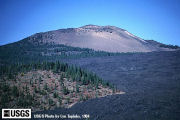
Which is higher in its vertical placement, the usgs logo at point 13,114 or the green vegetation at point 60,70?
the green vegetation at point 60,70

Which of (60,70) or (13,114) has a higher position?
(60,70)

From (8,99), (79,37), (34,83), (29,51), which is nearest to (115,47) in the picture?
(79,37)

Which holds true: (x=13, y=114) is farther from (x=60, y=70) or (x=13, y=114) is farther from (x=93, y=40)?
(x=93, y=40)

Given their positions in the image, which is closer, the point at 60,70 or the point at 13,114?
the point at 13,114

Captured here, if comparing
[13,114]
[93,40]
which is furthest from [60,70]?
[93,40]

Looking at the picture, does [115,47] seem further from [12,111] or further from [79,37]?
[12,111]

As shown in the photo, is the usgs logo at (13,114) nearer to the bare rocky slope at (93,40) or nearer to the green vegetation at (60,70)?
the green vegetation at (60,70)

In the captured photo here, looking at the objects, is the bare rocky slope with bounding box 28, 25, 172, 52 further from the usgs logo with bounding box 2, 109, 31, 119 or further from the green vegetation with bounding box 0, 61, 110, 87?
the usgs logo with bounding box 2, 109, 31, 119

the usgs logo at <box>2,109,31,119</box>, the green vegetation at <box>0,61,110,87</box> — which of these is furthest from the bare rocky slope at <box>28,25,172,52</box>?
the usgs logo at <box>2,109,31,119</box>

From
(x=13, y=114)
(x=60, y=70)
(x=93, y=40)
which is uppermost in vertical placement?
(x=93, y=40)

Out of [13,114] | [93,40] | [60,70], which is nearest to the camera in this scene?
[13,114]

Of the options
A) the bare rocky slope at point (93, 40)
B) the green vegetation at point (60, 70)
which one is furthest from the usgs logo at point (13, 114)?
the bare rocky slope at point (93, 40)

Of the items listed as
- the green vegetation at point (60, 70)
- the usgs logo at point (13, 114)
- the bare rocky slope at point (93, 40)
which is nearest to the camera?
the usgs logo at point (13, 114)

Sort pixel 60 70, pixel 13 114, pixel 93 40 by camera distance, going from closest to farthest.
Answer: pixel 13 114 → pixel 60 70 → pixel 93 40
